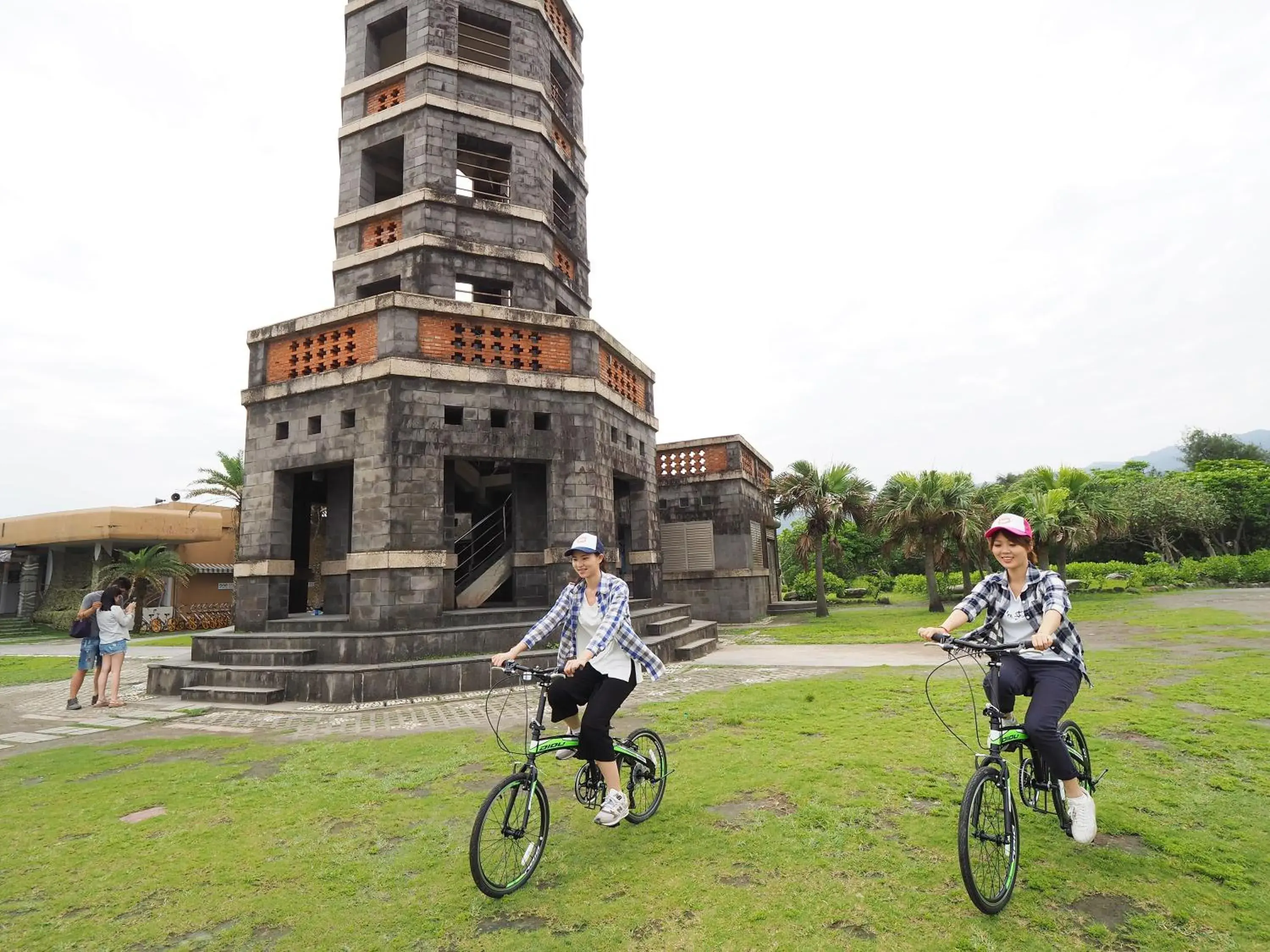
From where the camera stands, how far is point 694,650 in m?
15.0

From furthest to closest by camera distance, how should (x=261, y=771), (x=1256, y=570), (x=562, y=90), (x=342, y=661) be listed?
(x=1256, y=570) → (x=562, y=90) → (x=342, y=661) → (x=261, y=771)

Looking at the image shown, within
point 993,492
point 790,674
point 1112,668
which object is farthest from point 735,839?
point 993,492

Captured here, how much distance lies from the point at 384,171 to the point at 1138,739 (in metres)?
19.0

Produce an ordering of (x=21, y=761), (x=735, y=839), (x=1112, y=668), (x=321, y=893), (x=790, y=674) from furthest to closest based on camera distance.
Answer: (x=790, y=674), (x=1112, y=668), (x=21, y=761), (x=735, y=839), (x=321, y=893)

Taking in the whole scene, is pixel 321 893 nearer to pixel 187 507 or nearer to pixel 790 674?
pixel 790 674

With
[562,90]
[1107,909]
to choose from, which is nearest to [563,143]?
[562,90]

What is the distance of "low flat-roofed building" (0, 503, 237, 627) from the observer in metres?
29.0

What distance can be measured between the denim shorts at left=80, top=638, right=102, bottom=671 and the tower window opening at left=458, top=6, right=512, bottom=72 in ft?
49.2

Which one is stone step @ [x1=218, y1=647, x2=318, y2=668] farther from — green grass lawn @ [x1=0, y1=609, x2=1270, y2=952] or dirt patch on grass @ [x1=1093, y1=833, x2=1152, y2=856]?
dirt patch on grass @ [x1=1093, y1=833, x2=1152, y2=856]

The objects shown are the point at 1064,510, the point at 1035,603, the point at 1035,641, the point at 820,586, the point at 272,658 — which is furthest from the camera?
the point at 1064,510

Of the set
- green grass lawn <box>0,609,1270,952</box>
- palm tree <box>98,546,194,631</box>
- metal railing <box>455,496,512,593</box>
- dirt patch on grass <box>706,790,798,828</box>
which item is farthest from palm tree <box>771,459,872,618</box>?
palm tree <box>98,546,194,631</box>

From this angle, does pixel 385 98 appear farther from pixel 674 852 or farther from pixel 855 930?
pixel 855 930

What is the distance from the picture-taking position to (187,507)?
32.3 metres

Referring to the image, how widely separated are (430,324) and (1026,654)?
1193cm
